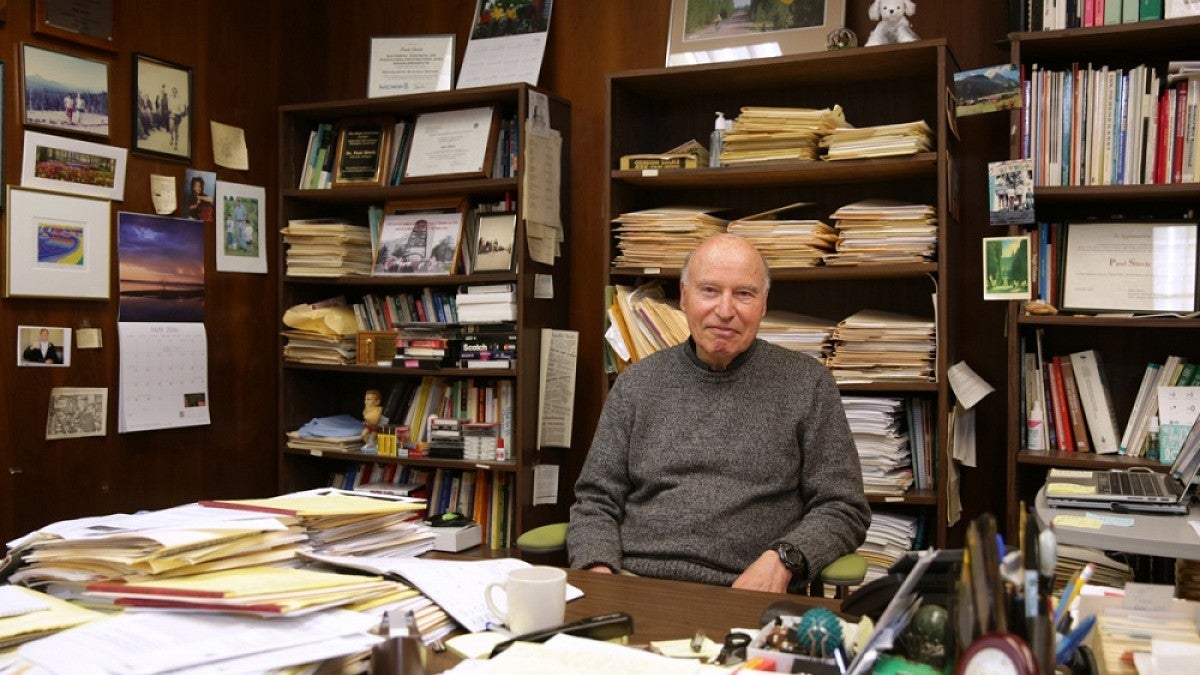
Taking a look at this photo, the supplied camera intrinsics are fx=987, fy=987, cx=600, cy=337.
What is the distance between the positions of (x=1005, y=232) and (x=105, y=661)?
2.80 meters

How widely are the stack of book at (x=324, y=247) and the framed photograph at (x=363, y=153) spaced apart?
0.18 m

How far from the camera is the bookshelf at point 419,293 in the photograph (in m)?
3.43

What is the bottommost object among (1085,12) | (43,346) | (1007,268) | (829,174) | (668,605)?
(668,605)

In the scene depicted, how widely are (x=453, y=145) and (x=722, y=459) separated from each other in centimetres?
191

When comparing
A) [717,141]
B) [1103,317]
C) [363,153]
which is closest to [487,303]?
[363,153]

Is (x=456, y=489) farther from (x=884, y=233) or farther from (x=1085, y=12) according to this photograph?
(x=1085, y=12)

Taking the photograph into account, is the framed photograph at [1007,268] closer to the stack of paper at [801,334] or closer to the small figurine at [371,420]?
the stack of paper at [801,334]

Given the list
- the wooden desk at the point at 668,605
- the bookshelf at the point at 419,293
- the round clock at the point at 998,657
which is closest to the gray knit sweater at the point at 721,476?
the wooden desk at the point at 668,605

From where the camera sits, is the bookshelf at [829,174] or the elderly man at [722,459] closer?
the elderly man at [722,459]

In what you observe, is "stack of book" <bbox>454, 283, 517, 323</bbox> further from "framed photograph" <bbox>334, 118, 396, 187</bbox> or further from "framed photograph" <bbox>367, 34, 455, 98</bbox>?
"framed photograph" <bbox>367, 34, 455, 98</bbox>

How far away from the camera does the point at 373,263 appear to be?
149 inches

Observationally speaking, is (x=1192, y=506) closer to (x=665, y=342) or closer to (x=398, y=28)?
(x=665, y=342)

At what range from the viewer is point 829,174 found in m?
3.05

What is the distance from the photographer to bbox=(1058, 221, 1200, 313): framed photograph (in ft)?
8.94
